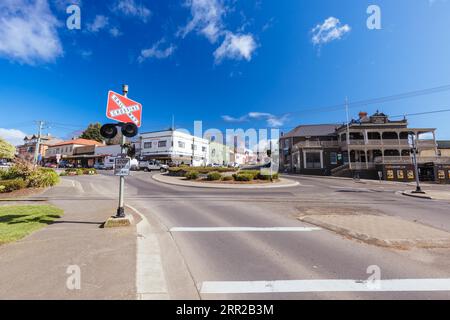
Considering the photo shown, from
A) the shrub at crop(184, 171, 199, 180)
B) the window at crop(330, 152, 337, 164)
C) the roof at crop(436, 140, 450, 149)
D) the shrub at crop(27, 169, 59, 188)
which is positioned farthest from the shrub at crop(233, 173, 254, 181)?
the roof at crop(436, 140, 450, 149)

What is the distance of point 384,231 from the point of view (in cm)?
584

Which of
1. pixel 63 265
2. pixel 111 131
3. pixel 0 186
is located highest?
pixel 111 131

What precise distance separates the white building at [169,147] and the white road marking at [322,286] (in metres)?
41.4

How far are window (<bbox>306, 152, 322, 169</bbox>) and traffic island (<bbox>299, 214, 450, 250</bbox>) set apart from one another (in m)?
31.7

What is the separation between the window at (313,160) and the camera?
37625mm

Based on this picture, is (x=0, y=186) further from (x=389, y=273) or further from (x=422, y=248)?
(x=422, y=248)

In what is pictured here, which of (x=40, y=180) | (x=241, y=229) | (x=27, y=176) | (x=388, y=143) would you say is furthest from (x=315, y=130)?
(x=27, y=176)

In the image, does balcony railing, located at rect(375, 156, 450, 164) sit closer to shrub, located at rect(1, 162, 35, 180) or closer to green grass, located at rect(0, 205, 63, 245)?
green grass, located at rect(0, 205, 63, 245)

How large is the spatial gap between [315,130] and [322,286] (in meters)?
43.9

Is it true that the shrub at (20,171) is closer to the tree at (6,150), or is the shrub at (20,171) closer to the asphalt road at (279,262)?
the tree at (6,150)

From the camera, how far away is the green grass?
497 centimetres
